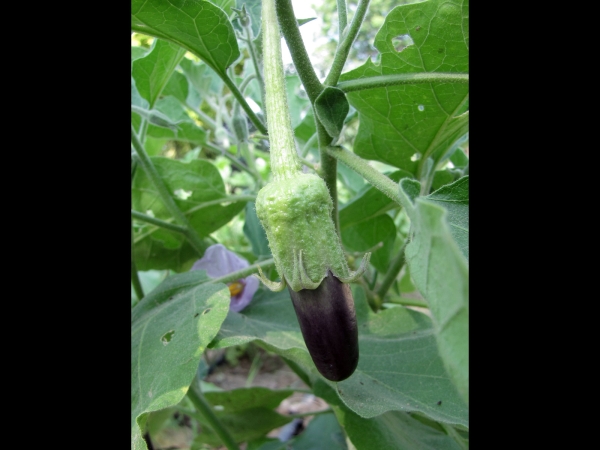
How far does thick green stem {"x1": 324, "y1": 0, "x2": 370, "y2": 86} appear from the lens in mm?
646

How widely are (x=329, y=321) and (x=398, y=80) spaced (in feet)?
1.08

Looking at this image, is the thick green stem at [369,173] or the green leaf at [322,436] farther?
the green leaf at [322,436]

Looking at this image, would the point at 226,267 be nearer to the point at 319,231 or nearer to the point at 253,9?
the point at 253,9

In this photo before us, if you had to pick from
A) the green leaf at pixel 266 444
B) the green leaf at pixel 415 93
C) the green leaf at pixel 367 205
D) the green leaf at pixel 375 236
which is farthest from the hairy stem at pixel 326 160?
the green leaf at pixel 266 444

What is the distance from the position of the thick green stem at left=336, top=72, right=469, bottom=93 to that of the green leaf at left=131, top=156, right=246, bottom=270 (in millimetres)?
491

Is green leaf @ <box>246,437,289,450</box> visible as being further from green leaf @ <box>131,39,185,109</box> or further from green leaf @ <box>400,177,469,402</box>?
green leaf @ <box>400,177,469,402</box>

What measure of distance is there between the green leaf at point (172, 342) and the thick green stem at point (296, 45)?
0.27 metres

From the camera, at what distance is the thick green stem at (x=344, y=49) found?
646mm

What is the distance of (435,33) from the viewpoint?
2.20 ft

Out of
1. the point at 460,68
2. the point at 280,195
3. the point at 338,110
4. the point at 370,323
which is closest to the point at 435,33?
the point at 460,68

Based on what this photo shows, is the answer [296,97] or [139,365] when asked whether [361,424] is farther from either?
[296,97]

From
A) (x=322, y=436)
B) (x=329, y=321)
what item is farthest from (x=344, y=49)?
(x=322, y=436)

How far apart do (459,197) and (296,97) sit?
893 millimetres

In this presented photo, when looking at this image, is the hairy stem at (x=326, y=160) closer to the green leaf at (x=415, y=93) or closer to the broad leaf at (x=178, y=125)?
the green leaf at (x=415, y=93)
